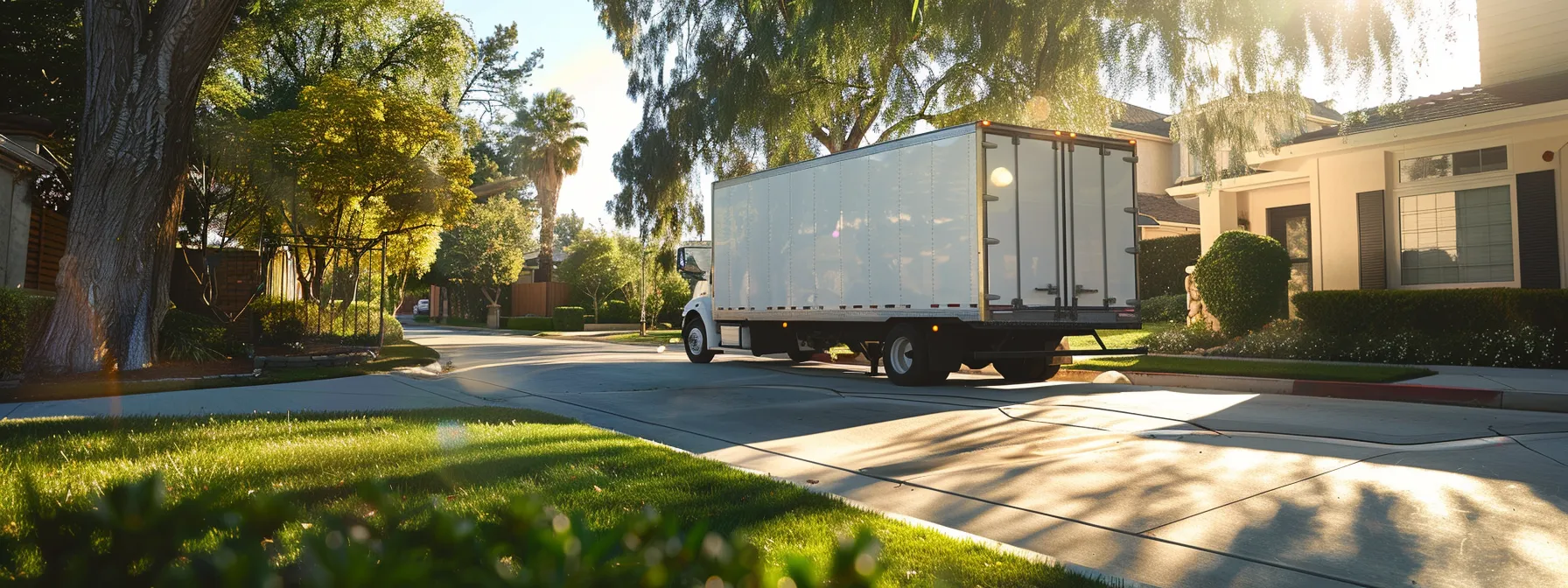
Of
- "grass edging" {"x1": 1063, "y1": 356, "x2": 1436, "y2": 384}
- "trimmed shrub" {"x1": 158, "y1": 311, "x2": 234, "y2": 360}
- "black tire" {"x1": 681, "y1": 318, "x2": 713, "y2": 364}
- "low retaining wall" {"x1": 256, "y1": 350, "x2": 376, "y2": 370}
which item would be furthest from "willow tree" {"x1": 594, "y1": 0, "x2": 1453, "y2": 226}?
"trimmed shrub" {"x1": 158, "y1": 311, "x2": 234, "y2": 360}

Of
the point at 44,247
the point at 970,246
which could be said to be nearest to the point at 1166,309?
the point at 970,246

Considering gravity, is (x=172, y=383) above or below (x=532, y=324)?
below

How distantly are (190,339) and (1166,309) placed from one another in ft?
71.5

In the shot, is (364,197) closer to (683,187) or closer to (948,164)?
(683,187)

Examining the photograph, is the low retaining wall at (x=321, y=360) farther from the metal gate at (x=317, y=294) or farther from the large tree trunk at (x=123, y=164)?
the large tree trunk at (x=123, y=164)

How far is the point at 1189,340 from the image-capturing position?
18.0 meters

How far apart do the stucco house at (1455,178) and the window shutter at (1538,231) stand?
2cm

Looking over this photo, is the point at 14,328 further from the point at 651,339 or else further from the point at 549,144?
the point at 549,144

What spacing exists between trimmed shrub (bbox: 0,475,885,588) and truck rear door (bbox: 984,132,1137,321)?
1155 centimetres

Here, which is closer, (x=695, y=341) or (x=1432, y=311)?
(x=1432, y=311)

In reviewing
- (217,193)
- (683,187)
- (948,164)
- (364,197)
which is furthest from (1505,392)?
(217,193)

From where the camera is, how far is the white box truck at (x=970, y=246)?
42.0ft

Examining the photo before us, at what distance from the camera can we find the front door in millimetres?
19797

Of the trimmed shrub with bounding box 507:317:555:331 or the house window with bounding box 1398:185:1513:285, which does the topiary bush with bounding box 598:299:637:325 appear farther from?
the house window with bounding box 1398:185:1513:285
